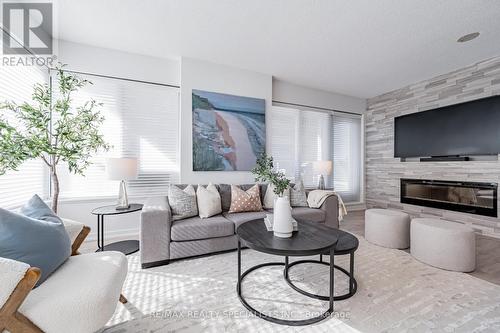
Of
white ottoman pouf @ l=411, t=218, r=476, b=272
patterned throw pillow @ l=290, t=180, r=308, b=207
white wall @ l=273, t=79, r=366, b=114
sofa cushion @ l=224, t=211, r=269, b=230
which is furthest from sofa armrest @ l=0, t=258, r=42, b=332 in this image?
white wall @ l=273, t=79, r=366, b=114

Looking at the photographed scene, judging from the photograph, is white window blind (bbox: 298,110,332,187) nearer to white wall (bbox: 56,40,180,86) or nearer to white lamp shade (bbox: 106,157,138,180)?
white wall (bbox: 56,40,180,86)

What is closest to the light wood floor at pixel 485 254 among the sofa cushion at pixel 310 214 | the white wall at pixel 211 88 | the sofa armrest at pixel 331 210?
the sofa armrest at pixel 331 210

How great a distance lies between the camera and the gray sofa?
2.17 metres

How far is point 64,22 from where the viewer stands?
7.94 feet

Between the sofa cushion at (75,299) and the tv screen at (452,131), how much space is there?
15.7 ft

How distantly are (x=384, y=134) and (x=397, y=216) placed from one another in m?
2.58

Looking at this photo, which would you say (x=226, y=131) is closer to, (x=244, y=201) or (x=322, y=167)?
(x=244, y=201)

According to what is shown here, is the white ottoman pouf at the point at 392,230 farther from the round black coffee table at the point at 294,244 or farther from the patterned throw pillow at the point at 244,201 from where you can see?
the patterned throw pillow at the point at 244,201

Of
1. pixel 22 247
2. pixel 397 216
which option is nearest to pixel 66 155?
pixel 22 247

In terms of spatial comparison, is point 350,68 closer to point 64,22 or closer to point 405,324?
point 405,324

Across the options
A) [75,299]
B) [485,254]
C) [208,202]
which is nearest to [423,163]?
[485,254]

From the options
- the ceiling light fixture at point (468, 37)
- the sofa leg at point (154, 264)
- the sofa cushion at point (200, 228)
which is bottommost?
the sofa leg at point (154, 264)

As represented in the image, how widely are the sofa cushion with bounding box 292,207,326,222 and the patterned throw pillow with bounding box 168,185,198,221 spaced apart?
4.27 ft

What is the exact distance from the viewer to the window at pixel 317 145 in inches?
163
